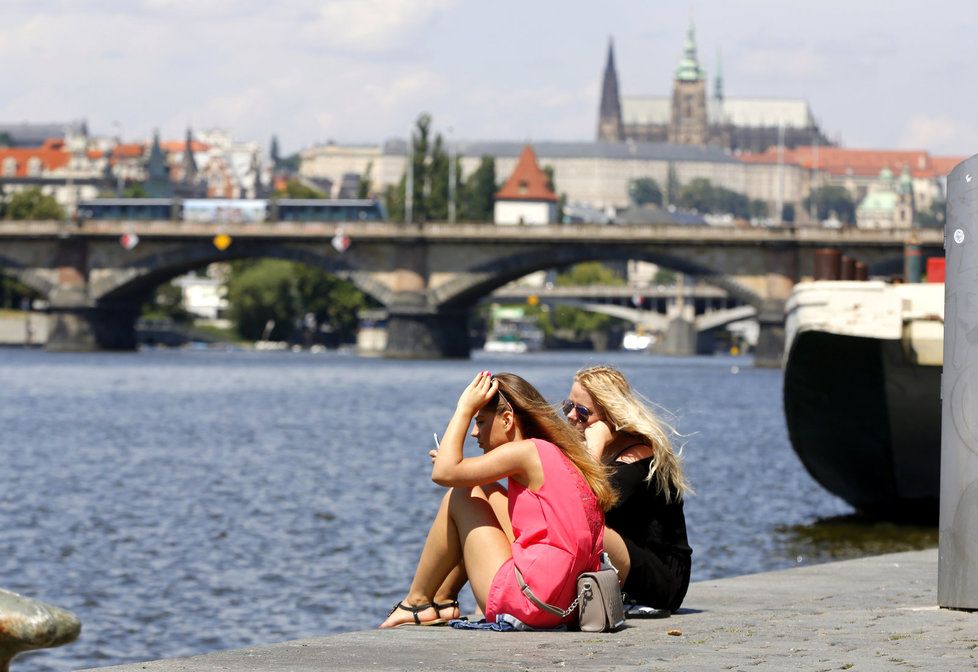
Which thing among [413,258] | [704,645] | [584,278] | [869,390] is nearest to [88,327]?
[413,258]

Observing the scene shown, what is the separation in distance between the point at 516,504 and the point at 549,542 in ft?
0.75

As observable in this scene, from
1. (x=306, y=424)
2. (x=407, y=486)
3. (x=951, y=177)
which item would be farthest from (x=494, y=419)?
(x=306, y=424)

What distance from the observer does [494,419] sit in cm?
916

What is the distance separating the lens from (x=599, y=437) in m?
9.85

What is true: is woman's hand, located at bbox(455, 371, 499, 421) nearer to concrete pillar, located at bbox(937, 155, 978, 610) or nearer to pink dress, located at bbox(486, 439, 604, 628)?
pink dress, located at bbox(486, 439, 604, 628)

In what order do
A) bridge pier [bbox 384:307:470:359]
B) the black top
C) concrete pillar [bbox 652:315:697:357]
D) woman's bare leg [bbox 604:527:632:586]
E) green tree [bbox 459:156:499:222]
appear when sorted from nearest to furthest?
woman's bare leg [bbox 604:527:632:586] → the black top → bridge pier [bbox 384:307:470:359] → concrete pillar [bbox 652:315:697:357] → green tree [bbox 459:156:499:222]

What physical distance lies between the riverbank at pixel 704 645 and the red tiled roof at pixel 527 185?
177 m

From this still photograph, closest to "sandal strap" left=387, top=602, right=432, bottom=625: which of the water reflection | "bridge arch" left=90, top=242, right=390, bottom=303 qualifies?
the water reflection

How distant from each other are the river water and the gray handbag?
1.44 m

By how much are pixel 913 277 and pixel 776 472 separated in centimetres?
1129

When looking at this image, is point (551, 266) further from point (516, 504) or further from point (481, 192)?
point (516, 504)

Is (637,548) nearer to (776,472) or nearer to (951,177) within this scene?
(951,177)

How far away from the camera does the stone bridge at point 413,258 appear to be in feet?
296

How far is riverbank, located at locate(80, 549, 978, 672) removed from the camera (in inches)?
307
